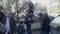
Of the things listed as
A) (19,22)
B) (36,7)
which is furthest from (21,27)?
(36,7)

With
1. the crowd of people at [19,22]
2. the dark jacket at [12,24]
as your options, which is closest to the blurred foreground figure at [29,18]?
the crowd of people at [19,22]

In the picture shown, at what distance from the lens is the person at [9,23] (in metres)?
1.67

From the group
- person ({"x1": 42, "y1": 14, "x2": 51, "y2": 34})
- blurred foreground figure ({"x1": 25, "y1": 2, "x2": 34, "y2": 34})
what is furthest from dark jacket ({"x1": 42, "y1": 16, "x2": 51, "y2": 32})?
blurred foreground figure ({"x1": 25, "y1": 2, "x2": 34, "y2": 34})

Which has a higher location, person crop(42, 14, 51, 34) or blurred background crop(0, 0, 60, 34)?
blurred background crop(0, 0, 60, 34)

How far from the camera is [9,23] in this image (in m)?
1.68

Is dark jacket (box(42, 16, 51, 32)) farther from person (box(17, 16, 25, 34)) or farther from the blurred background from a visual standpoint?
person (box(17, 16, 25, 34))

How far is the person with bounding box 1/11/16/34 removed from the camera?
5.49 feet

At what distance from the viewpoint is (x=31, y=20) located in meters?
1.69

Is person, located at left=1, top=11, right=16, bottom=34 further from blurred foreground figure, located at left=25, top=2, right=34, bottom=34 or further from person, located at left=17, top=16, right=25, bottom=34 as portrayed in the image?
blurred foreground figure, located at left=25, top=2, right=34, bottom=34

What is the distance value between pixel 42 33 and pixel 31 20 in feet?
0.67

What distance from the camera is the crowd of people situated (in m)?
1.67

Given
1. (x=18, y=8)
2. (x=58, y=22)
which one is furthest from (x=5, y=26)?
(x=58, y=22)

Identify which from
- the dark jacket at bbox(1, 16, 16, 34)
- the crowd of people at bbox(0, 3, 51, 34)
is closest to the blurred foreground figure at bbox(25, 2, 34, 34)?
the crowd of people at bbox(0, 3, 51, 34)

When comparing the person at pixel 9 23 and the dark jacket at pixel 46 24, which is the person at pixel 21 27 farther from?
the dark jacket at pixel 46 24
